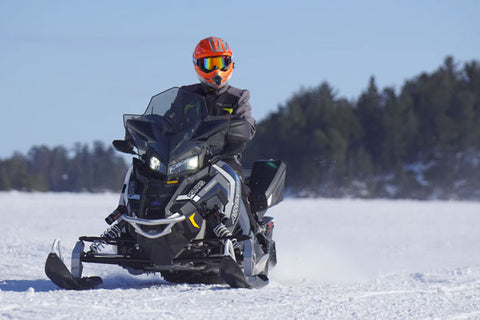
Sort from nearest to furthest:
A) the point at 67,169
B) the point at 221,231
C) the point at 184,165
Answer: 1. the point at 184,165
2. the point at 221,231
3. the point at 67,169

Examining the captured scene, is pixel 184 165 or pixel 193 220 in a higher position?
pixel 184 165

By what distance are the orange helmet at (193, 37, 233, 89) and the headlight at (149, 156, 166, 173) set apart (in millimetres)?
1274

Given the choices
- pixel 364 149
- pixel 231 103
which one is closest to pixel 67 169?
pixel 364 149

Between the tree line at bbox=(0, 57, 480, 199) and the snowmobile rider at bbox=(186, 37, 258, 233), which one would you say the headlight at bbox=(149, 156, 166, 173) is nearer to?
the snowmobile rider at bbox=(186, 37, 258, 233)

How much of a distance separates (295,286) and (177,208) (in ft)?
5.65

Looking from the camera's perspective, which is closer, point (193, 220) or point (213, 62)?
point (193, 220)

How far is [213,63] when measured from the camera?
627cm

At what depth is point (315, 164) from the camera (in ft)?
173

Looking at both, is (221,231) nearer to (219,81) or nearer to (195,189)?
(195,189)

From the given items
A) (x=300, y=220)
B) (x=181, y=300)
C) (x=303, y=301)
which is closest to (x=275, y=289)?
(x=303, y=301)

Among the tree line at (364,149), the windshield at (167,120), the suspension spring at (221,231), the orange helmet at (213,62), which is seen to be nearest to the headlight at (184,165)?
the windshield at (167,120)

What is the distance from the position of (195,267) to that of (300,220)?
13148 millimetres

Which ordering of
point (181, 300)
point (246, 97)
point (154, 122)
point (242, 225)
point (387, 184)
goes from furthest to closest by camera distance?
point (387, 184) → point (246, 97) → point (242, 225) → point (154, 122) → point (181, 300)

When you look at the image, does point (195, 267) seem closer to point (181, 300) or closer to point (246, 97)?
point (181, 300)
